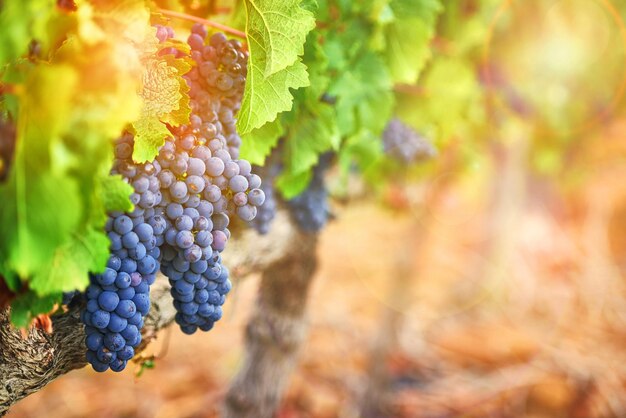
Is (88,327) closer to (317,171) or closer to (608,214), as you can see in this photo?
(317,171)

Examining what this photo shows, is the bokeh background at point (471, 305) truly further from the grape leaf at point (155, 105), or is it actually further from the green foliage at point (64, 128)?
the green foliage at point (64, 128)

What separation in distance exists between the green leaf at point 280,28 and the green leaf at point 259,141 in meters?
0.21

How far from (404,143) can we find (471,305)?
3.60 metres

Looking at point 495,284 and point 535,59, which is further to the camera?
point 495,284

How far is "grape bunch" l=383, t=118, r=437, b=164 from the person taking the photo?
2199mm

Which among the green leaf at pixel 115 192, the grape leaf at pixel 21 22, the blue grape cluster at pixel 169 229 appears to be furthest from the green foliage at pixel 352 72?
the grape leaf at pixel 21 22

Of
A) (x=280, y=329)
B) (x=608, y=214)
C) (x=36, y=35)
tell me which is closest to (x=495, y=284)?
(x=608, y=214)

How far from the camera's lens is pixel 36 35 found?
24.7 inches

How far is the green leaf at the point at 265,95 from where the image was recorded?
0.90 m

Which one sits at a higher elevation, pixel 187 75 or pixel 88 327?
pixel 187 75

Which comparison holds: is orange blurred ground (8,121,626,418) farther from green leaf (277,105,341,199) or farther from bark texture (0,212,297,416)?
green leaf (277,105,341,199)

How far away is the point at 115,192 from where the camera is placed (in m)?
0.76

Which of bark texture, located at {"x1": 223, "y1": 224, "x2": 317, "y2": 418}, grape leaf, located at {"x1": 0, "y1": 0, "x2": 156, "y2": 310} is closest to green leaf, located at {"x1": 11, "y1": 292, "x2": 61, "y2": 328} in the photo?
grape leaf, located at {"x1": 0, "y1": 0, "x2": 156, "y2": 310}

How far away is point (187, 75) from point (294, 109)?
0.87 feet
